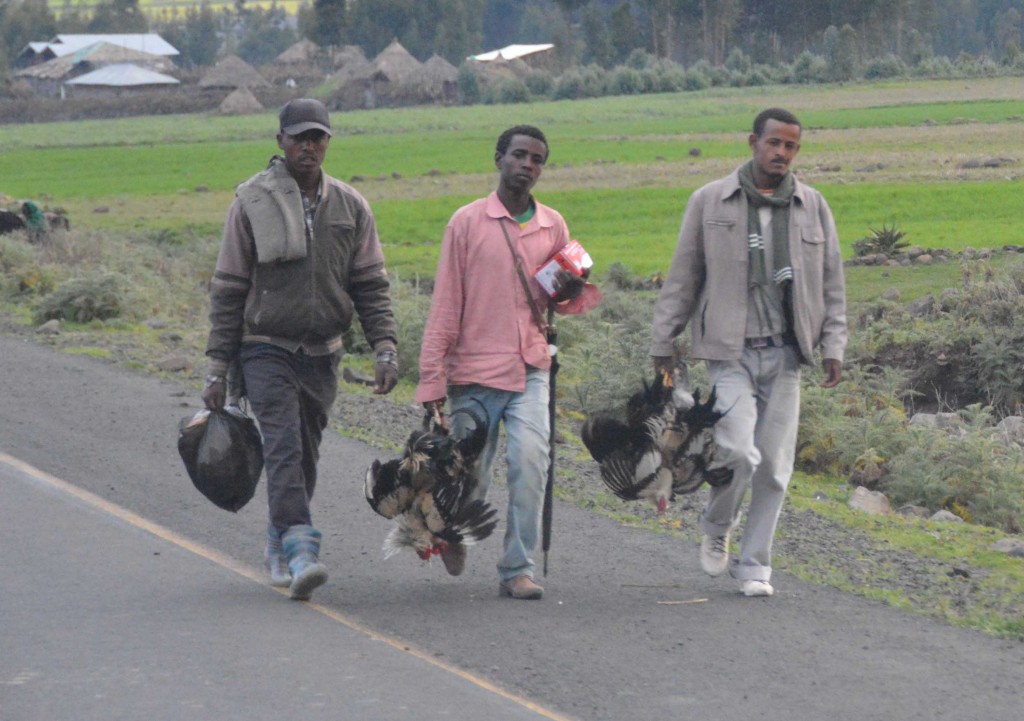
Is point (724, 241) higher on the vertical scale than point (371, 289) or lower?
higher

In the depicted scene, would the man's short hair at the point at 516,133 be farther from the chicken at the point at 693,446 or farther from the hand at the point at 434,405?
the chicken at the point at 693,446

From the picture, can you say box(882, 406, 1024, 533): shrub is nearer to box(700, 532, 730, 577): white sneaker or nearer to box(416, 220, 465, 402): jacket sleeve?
box(700, 532, 730, 577): white sneaker

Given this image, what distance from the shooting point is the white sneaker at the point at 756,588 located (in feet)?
22.3

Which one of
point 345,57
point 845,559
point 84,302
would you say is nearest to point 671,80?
point 345,57

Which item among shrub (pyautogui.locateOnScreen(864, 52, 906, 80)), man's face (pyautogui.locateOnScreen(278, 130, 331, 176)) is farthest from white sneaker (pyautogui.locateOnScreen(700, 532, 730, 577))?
shrub (pyautogui.locateOnScreen(864, 52, 906, 80))

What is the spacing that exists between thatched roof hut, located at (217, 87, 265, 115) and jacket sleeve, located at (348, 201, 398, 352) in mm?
89096

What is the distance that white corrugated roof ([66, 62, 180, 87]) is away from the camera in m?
106

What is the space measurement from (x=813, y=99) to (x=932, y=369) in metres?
62.6

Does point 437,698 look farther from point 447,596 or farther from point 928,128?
point 928,128

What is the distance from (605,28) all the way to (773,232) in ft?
408

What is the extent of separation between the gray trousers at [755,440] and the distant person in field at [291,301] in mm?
1464

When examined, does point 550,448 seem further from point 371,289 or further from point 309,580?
point 309,580

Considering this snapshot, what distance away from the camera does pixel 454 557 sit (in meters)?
6.70

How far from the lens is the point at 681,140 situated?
54031 mm
